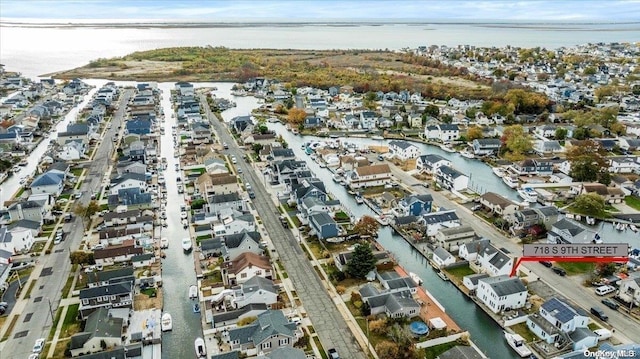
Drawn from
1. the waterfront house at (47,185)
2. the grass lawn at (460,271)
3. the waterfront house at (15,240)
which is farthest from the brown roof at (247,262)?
the waterfront house at (47,185)

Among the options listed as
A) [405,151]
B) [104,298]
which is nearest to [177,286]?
[104,298]

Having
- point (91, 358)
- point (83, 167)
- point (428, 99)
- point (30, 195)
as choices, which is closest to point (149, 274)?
point (91, 358)

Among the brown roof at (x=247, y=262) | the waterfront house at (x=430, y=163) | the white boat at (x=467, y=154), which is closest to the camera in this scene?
the brown roof at (x=247, y=262)

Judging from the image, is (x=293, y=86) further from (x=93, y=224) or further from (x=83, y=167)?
(x=93, y=224)

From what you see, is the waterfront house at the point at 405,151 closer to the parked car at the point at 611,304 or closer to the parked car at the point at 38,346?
the parked car at the point at 611,304

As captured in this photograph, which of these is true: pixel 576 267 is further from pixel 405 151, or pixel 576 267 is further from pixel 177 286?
pixel 177 286

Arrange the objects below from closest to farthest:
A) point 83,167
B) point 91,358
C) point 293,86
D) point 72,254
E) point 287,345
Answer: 1. point 91,358
2. point 287,345
3. point 72,254
4. point 83,167
5. point 293,86

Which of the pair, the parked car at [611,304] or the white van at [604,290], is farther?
the white van at [604,290]
